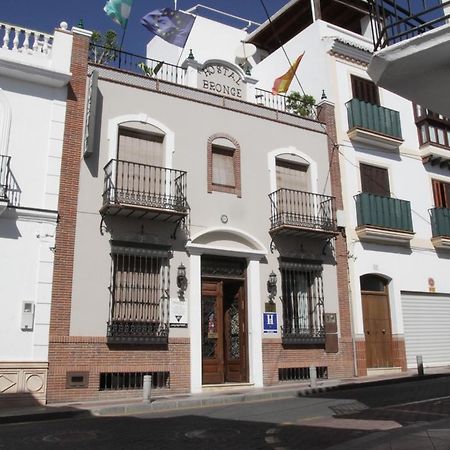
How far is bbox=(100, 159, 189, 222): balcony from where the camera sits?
13258mm

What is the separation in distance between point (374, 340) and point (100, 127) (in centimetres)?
1064

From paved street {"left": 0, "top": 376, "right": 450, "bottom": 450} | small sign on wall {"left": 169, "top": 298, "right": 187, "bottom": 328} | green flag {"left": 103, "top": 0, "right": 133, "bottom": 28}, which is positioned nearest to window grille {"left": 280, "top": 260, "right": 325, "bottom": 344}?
small sign on wall {"left": 169, "top": 298, "right": 187, "bottom": 328}

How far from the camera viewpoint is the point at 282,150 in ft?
55.8

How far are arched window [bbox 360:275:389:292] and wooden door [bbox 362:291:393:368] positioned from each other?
0.64ft

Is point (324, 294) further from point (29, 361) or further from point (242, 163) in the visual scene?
point (29, 361)

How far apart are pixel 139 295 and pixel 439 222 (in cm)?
1178

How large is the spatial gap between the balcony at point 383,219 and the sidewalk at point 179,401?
4.51 metres

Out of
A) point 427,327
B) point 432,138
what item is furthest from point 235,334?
point 432,138

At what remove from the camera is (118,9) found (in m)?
15.4

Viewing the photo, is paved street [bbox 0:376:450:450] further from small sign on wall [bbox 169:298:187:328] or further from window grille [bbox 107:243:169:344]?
small sign on wall [bbox 169:298:187:328]

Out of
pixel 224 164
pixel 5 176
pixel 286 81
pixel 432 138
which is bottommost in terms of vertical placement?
pixel 5 176

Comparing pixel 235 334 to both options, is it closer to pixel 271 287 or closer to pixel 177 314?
pixel 271 287

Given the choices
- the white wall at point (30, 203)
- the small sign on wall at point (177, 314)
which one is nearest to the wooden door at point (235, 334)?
the small sign on wall at point (177, 314)

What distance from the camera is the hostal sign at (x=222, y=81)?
54.0ft
